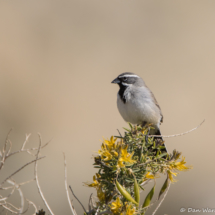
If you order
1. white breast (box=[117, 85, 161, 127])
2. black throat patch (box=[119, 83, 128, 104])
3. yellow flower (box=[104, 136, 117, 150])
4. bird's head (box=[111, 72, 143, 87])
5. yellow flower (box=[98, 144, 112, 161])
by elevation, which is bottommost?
yellow flower (box=[98, 144, 112, 161])

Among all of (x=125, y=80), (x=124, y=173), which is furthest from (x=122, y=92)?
(x=124, y=173)

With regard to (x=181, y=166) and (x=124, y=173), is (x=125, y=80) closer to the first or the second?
(x=181, y=166)

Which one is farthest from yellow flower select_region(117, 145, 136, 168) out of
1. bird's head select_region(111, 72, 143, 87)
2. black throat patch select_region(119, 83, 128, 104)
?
bird's head select_region(111, 72, 143, 87)

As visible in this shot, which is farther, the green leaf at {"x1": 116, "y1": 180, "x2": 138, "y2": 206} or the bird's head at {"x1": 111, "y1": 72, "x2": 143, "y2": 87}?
the bird's head at {"x1": 111, "y1": 72, "x2": 143, "y2": 87}

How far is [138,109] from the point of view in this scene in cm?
540

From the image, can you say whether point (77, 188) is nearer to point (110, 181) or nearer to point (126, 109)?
point (126, 109)

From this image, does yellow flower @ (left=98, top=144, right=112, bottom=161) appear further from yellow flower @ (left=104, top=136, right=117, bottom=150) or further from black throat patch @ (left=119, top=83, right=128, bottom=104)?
black throat patch @ (left=119, top=83, right=128, bottom=104)

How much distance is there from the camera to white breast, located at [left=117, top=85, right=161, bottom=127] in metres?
5.40

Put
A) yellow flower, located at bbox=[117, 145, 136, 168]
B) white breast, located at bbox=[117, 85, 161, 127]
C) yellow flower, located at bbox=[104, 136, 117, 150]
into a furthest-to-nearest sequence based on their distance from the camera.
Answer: white breast, located at bbox=[117, 85, 161, 127] < yellow flower, located at bbox=[104, 136, 117, 150] < yellow flower, located at bbox=[117, 145, 136, 168]

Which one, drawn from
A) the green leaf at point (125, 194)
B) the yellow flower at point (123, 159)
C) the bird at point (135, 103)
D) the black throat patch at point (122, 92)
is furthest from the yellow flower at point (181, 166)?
the black throat patch at point (122, 92)

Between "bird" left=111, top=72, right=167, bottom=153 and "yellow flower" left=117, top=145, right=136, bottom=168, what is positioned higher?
"bird" left=111, top=72, right=167, bottom=153

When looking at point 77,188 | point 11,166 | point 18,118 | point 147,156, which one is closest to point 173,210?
point 77,188

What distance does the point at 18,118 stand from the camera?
14.2 meters

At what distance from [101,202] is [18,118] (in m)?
12.5
